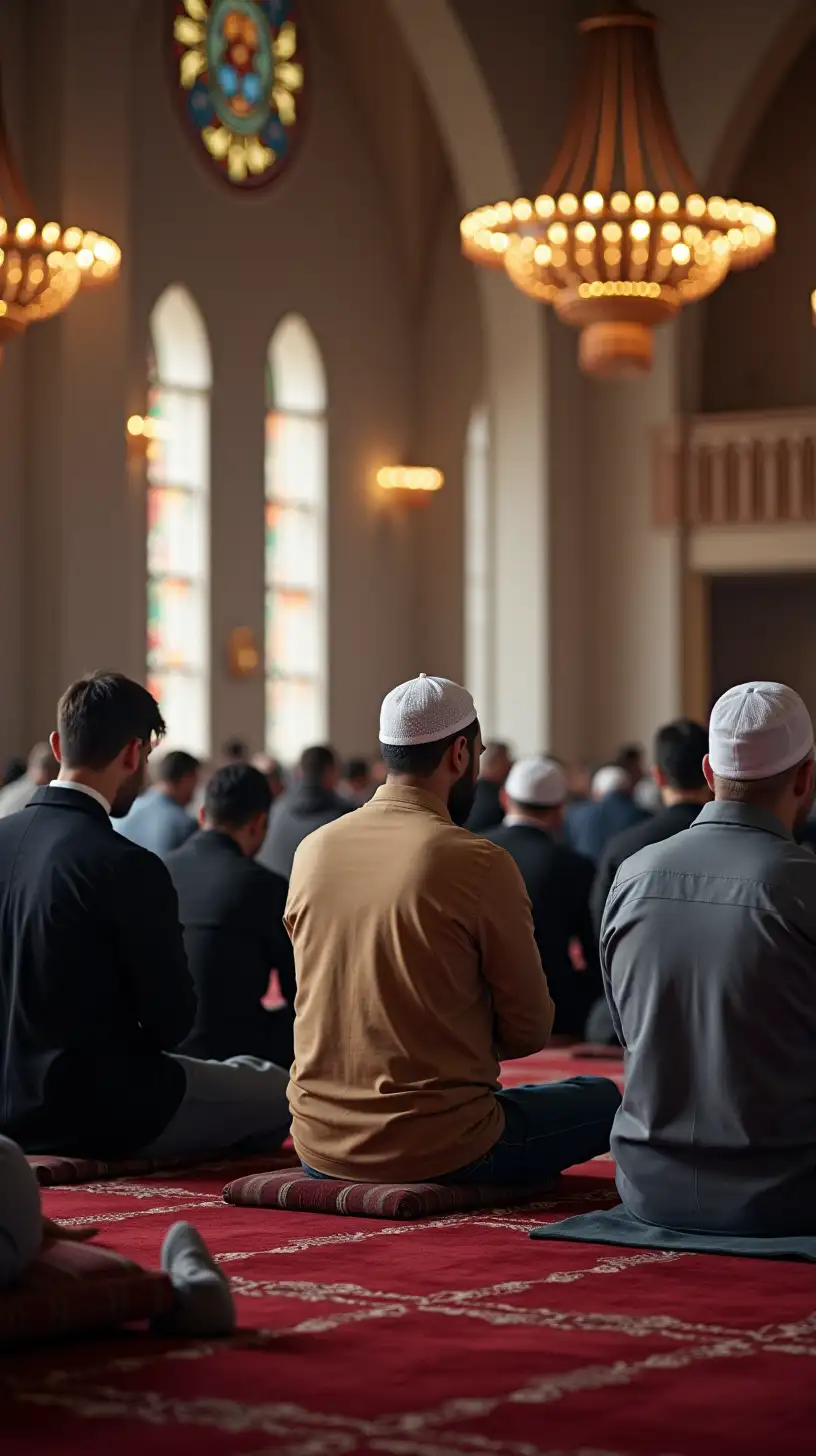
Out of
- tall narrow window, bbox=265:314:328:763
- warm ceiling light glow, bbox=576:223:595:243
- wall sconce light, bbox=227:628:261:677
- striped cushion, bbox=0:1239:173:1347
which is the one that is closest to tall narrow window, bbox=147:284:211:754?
wall sconce light, bbox=227:628:261:677

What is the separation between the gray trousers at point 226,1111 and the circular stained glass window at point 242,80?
12034mm

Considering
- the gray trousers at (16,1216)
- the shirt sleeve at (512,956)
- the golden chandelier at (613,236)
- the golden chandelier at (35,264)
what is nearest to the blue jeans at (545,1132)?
the shirt sleeve at (512,956)

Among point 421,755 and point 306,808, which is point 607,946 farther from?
point 306,808

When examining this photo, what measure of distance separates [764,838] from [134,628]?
Answer: 1170cm

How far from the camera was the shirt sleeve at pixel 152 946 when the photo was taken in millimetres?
4562

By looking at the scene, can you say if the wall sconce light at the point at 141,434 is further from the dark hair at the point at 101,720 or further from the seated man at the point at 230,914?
the dark hair at the point at 101,720

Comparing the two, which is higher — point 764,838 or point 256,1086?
point 764,838

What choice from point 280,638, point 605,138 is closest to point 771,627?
point 280,638

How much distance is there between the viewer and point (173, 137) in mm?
15844

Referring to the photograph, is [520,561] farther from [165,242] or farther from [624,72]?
[624,72]

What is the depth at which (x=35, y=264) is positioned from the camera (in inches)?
419

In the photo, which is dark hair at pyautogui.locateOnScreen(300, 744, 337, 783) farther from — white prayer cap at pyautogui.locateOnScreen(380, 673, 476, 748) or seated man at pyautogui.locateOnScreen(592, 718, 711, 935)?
white prayer cap at pyautogui.locateOnScreen(380, 673, 476, 748)

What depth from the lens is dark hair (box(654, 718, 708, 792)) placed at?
257 inches

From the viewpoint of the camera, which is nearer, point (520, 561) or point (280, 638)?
point (520, 561)
